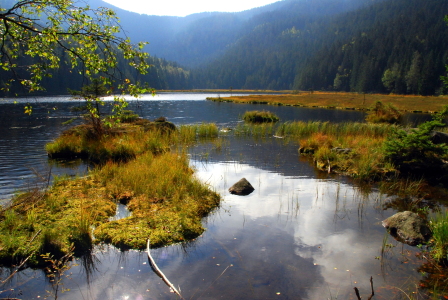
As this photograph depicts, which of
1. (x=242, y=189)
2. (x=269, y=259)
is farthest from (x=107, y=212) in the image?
(x=269, y=259)

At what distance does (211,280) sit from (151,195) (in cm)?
519

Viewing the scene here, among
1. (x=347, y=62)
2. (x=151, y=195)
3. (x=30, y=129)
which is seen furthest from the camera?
(x=347, y=62)

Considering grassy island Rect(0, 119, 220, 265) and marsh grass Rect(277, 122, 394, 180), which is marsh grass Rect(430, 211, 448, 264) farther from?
marsh grass Rect(277, 122, 394, 180)

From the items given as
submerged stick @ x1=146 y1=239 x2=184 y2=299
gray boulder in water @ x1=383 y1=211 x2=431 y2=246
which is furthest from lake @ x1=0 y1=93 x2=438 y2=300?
gray boulder in water @ x1=383 y1=211 x2=431 y2=246

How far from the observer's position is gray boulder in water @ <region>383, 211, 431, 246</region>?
8096 mm

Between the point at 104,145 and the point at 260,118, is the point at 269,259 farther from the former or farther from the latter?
the point at 260,118

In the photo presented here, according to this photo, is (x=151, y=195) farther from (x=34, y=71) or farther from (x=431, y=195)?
(x=431, y=195)

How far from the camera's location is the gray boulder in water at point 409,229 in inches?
319

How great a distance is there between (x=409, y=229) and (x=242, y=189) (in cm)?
593

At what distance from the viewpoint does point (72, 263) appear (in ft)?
22.8

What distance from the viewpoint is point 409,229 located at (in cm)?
834

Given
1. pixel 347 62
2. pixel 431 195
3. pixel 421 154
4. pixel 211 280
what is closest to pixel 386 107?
pixel 421 154

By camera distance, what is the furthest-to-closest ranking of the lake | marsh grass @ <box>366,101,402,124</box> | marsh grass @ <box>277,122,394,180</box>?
marsh grass @ <box>366,101,402,124</box> → marsh grass @ <box>277,122,394,180</box> → the lake

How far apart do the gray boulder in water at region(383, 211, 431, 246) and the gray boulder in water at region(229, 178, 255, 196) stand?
5.15m
